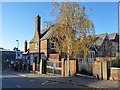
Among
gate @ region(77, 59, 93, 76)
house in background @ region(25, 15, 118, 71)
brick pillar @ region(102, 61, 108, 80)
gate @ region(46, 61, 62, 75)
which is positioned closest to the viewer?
brick pillar @ region(102, 61, 108, 80)

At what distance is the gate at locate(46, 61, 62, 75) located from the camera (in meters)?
34.1

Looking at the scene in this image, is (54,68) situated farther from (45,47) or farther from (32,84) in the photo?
(45,47)

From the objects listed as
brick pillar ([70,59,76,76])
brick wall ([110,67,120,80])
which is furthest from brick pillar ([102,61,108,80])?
brick pillar ([70,59,76,76])

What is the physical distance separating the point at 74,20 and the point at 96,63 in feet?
15.7

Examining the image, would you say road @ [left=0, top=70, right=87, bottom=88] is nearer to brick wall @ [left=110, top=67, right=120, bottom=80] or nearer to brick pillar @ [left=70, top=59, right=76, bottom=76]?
brick wall @ [left=110, top=67, right=120, bottom=80]

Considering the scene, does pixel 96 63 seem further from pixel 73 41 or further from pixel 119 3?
pixel 119 3

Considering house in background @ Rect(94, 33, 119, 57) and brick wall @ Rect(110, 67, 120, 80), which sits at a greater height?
house in background @ Rect(94, 33, 119, 57)

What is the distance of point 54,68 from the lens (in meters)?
Result: 35.2

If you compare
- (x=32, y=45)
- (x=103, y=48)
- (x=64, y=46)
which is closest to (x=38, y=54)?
(x=32, y=45)

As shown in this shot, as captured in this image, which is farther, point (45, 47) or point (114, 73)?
point (45, 47)

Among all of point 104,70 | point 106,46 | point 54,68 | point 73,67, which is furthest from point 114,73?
point 106,46

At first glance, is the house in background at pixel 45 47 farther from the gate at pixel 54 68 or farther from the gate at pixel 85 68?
the gate at pixel 85 68

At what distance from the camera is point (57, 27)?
2653cm

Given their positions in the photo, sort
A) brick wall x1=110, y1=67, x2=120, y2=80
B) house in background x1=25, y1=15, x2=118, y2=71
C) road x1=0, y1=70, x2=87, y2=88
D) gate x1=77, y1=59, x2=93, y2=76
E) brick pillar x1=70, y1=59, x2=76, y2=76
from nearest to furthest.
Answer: road x1=0, y1=70, x2=87, y2=88, brick wall x1=110, y1=67, x2=120, y2=80, gate x1=77, y1=59, x2=93, y2=76, brick pillar x1=70, y1=59, x2=76, y2=76, house in background x1=25, y1=15, x2=118, y2=71
